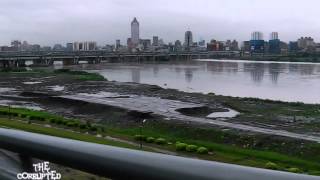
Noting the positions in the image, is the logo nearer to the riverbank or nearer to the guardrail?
the guardrail

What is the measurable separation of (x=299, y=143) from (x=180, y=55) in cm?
17252

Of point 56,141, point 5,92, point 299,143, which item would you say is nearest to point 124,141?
point 299,143

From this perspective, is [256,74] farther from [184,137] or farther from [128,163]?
[128,163]

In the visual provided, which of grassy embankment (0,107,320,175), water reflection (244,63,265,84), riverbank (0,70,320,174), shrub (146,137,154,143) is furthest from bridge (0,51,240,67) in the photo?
shrub (146,137,154,143)

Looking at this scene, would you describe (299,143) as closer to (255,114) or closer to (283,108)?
(255,114)

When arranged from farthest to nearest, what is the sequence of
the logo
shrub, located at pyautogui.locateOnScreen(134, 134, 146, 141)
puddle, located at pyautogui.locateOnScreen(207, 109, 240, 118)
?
puddle, located at pyautogui.locateOnScreen(207, 109, 240, 118)
shrub, located at pyautogui.locateOnScreen(134, 134, 146, 141)
the logo

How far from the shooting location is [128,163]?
180 centimetres

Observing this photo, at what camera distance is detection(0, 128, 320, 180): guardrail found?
154cm

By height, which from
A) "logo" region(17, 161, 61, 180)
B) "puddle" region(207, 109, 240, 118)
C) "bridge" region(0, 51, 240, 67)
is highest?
"logo" region(17, 161, 61, 180)

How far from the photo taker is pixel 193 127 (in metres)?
29.5

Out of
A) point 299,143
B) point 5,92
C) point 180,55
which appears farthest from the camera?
point 180,55

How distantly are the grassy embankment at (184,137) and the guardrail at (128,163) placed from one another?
49.9ft

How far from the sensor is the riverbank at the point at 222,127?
2248 centimetres

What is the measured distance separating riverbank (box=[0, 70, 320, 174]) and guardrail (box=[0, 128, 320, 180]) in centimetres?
1760
